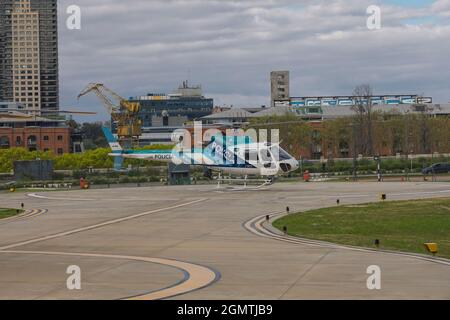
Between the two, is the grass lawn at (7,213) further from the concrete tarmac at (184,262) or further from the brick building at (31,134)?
the brick building at (31,134)

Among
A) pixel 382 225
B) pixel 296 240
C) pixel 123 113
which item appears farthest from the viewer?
pixel 123 113

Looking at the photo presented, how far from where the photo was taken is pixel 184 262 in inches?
930

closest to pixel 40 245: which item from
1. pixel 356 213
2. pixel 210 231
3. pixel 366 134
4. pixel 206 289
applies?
pixel 210 231

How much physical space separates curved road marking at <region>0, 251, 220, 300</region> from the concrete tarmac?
2cm

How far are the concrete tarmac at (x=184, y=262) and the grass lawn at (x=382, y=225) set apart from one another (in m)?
2.03

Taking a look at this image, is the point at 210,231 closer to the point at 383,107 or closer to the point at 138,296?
the point at 138,296

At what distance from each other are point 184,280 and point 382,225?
16141mm

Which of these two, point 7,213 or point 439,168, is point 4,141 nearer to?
point 439,168

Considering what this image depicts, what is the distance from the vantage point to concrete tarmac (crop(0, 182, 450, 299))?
60.3ft

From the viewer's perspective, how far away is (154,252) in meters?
26.0

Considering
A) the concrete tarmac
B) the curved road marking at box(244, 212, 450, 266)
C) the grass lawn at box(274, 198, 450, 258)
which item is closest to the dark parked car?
the grass lawn at box(274, 198, 450, 258)

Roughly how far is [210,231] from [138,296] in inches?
597

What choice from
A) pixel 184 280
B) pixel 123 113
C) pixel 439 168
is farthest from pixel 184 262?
pixel 123 113
